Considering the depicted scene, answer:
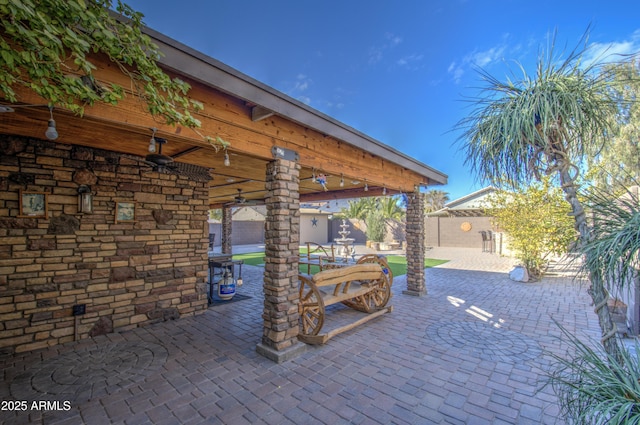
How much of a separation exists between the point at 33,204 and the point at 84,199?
1.77 ft

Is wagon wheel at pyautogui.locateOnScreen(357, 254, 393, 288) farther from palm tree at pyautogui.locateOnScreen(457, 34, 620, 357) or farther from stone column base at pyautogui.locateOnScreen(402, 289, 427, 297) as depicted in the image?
palm tree at pyautogui.locateOnScreen(457, 34, 620, 357)

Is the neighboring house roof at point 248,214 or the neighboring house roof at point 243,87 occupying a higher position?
the neighboring house roof at point 243,87

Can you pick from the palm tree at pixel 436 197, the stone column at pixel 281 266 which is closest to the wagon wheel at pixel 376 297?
the stone column at pixel 281 266

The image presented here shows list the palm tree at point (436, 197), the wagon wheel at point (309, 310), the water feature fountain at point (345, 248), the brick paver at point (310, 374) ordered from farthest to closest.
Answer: the palm tree at point (436, 197), the water feature fountain at point (345, 248), the wagon wheel at point (309, 310), the brick paver at point (310, 374)

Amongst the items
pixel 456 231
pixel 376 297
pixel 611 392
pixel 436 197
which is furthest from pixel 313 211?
pixel 436 197

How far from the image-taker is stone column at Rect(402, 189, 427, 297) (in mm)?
6605

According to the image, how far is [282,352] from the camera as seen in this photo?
344 centimetres

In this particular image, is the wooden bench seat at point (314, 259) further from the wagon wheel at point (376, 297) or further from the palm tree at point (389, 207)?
the palm tree at point (389, 207)

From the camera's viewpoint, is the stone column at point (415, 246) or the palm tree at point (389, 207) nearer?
the stone column at point (415, 246)

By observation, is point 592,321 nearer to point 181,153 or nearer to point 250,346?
point 250,346

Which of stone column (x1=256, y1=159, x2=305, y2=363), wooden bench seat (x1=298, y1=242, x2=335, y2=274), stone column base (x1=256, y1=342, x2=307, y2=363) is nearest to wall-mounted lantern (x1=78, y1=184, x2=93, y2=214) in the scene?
stone column (x1=256, y1=159, x2=305, y2=363)

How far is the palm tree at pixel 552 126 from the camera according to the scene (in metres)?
1.75

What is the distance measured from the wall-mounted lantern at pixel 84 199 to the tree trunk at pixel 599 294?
5.49m

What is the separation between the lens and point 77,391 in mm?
2789
